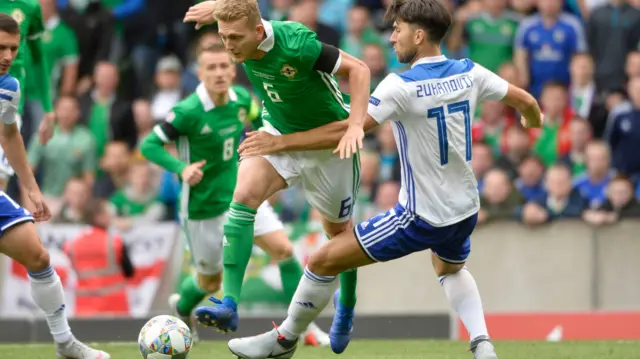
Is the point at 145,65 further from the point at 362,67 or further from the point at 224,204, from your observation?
the point at 362,67

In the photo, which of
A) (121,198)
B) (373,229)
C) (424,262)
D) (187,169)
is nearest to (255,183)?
(373,229)

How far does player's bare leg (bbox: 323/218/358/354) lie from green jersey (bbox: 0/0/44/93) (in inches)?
109

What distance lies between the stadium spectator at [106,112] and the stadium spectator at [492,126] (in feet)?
13.8

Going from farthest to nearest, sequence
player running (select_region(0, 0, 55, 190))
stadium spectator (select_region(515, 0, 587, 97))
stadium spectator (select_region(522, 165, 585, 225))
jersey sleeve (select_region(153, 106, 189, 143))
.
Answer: stadium spectator (select_region(515, 0, 587, 97)) < stadium spectator (select_region(522, 165, 585, 225)) < jersey sleeve (select_region(153, 106, 189, 143)) < player running (select_region(0, 0, 55, 190))

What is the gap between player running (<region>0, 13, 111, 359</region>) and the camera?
781cm

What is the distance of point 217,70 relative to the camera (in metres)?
10.1

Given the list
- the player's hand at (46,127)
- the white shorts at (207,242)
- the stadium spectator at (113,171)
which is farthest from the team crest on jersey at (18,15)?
the stadium spectator at (113,171)

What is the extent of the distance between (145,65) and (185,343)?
356 inches

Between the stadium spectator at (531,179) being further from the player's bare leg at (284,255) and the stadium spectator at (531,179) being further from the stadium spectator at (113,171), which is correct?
the stadium spectator at (113,171)

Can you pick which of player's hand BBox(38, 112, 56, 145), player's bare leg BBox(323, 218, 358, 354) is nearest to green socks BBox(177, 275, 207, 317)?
player's hand BBox(38, 112, 56, 145)

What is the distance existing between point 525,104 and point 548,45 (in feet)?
23.7

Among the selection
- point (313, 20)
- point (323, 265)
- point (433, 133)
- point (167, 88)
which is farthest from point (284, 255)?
point (167, 88)

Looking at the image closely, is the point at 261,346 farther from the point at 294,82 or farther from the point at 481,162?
the point at 481,162

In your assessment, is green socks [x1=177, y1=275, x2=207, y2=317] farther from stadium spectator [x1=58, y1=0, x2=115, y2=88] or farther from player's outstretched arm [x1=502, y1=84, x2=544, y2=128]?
stadium spectator [x1=58, y1=0, x2=115, y2=88]
